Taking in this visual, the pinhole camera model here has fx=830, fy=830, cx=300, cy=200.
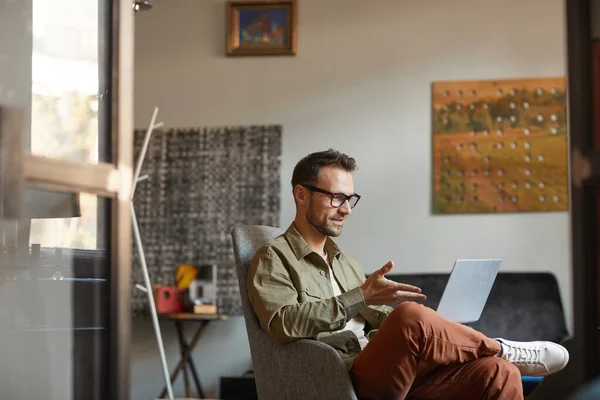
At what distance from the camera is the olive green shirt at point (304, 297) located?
2516 millimetres

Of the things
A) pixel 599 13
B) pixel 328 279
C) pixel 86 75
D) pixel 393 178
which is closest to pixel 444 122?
pixel 393 178

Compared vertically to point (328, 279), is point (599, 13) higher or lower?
higher

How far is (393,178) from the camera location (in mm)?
4770

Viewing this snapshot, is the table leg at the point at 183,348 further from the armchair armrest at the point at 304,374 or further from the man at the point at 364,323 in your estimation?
the armchair armrest at the point at 304,374

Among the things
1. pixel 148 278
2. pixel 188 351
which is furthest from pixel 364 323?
pixel 188 351

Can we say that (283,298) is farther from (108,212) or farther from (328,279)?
(108,212)

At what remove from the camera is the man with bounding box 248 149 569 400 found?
93.4 inches

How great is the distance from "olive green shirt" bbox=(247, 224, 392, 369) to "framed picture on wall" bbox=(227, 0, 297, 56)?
86.1 inches

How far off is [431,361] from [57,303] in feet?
4.42

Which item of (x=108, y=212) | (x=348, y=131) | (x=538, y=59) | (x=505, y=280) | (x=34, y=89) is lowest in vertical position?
(x=505, y=280)

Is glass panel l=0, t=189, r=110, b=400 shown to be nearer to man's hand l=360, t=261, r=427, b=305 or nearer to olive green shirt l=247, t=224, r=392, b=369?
olive green shirt l=247, t=224, r=392, b=369

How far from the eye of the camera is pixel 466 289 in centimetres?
284

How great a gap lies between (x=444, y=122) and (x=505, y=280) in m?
1.04

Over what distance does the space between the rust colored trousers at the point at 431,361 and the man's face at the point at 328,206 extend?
0.60 metres
